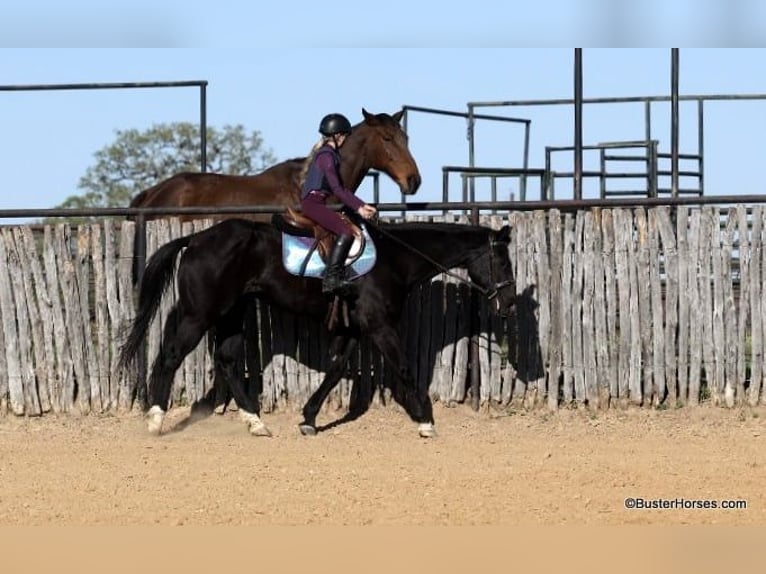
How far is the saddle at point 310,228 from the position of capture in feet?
36.6

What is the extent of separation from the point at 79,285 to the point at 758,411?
19.9 feet

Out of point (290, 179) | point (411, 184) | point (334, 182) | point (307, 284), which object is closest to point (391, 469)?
point (307, 284)

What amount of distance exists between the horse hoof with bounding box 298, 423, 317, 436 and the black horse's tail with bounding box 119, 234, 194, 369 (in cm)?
153

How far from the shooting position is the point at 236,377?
11.8 metres

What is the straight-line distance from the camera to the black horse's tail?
1139cm

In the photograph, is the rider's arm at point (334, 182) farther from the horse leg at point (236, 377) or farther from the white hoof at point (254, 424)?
the white hoof at point (254, 424)

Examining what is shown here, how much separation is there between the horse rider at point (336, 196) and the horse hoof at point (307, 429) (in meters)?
1.18

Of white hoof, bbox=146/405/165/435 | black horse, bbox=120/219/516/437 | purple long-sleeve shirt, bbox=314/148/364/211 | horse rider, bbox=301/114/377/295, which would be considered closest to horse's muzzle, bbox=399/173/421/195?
black horse, bbox=120/219/516/437

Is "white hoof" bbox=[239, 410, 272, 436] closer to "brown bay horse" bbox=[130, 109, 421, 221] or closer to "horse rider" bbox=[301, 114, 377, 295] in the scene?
"horse rider" bbox=[301, 114, 377, 295]

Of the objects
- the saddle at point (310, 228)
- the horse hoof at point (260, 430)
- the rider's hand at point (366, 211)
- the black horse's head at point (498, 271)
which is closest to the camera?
the rider's hand at point (366, 211)

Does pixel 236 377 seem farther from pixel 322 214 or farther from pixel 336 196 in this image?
pixel 336 196

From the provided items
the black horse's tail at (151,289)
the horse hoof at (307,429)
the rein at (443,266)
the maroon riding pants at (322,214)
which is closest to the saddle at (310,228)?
the maroon riding pants at (322,214)

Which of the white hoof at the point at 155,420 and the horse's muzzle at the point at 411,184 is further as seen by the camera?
the horse's muzzle at the point at 411,184

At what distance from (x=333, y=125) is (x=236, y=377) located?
232cm
